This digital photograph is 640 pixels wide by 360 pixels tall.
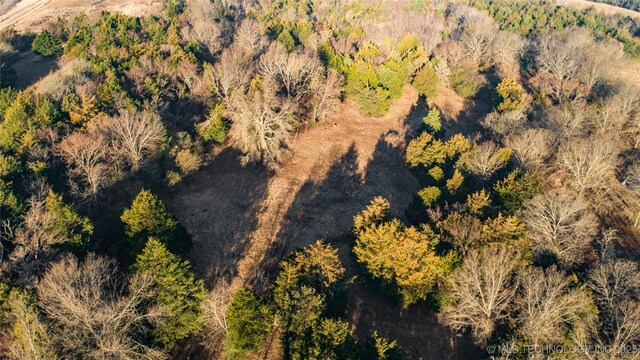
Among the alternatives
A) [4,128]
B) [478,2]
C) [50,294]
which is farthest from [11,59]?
[478,2]

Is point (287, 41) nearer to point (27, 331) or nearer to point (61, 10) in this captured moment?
point (27, 331)

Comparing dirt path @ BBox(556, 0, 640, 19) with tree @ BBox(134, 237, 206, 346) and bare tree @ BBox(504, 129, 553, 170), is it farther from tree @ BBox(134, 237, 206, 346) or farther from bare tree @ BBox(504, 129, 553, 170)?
tree @ BBox(134, 237, 206, 346)

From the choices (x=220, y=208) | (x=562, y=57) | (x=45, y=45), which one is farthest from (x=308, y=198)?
(x=45, y=45)

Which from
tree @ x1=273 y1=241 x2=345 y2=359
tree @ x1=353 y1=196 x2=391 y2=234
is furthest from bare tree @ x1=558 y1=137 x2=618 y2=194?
tree @ x1=273 y1=241 x2=345 y2=359

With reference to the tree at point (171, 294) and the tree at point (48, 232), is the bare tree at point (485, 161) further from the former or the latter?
the tree at point (48, 232)

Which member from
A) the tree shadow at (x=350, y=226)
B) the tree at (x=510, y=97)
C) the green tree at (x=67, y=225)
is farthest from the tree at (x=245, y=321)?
the tree at (x=510, y=97)

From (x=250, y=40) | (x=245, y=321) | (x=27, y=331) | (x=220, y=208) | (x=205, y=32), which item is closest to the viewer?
(x=27, y=331)
